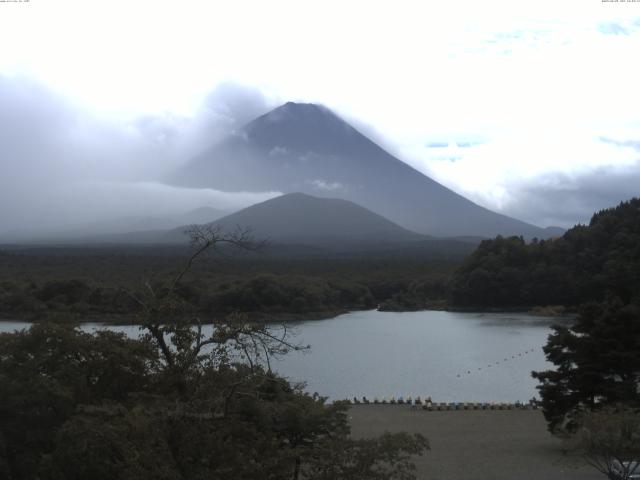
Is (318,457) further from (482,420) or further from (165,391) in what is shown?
(482,420)

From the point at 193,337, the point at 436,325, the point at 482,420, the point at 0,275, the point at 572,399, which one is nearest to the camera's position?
the point at 193,337

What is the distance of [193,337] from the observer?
17.6 ft

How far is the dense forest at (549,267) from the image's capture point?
132ft

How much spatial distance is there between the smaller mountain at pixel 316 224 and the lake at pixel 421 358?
173 ft

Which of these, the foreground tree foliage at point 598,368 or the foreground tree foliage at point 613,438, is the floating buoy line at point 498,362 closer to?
the foreground tree foliage at point 598,368

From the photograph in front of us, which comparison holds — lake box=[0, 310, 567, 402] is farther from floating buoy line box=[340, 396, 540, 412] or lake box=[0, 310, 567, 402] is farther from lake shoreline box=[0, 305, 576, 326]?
floating buoy line box=[340, 396, 540, 412]

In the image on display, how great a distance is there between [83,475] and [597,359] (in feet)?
25.8

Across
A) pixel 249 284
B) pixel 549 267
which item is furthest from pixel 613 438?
pixel 549 267

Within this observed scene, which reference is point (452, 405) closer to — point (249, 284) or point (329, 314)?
point (249, 284)

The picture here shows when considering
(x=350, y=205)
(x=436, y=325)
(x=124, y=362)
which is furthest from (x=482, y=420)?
(x=350, y=205)

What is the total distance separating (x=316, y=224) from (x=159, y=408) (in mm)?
94832

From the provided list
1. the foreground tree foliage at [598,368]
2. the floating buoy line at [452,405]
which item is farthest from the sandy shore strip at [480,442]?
the foreground tree foliage at [598,368]

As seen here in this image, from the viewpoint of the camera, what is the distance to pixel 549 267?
4238 cm

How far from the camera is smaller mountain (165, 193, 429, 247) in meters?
89.7
